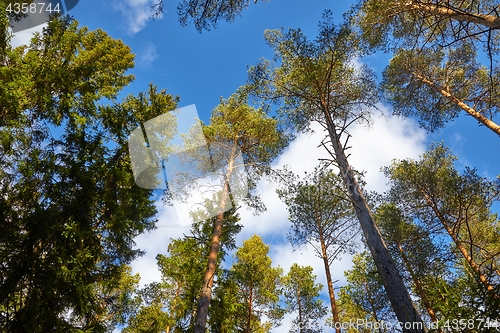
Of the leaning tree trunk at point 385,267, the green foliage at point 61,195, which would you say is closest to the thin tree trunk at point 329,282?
the leaning tree trunk at point 385,267

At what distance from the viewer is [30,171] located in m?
6.33

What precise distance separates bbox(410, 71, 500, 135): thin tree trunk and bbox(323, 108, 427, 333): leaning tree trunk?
18.1ft

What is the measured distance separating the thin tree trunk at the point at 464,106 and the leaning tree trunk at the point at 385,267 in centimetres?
551

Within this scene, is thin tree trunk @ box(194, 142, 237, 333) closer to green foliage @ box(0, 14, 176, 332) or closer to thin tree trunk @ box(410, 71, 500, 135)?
green foliage @ box(0, 14, 176, 332)

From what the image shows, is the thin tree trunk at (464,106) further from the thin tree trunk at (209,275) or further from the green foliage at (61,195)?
the green foliage at (61,195)

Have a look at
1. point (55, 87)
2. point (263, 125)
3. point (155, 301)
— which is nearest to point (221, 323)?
point (155, 301)

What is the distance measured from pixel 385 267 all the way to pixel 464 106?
8777 millimetres

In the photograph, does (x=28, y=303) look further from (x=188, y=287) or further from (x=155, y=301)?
(x=155, y=301)

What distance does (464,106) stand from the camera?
1009cm

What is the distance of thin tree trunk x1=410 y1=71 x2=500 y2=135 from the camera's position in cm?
857

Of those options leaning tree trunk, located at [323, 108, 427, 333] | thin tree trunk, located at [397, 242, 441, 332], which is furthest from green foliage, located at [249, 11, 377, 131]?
thin tree trunk, located at [397, 242, 441, 332]

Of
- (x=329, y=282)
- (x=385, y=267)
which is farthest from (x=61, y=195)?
(x=329, y=282)

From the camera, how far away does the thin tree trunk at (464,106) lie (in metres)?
8.57

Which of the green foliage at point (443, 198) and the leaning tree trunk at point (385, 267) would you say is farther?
the green foliage at point (443, 198)
